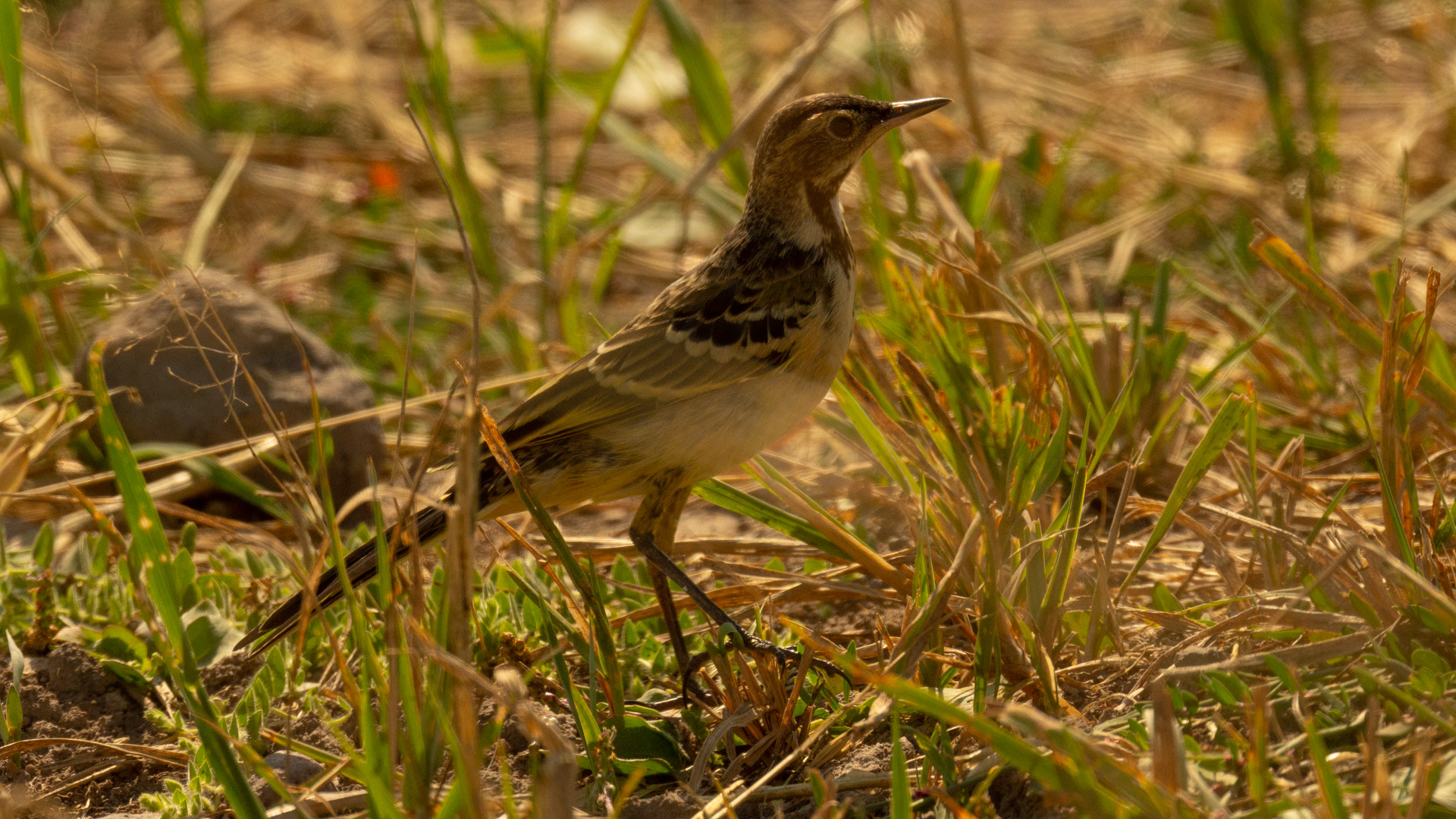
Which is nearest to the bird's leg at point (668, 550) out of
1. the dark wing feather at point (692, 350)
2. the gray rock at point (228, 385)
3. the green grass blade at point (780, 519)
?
the green grass blade at point (780, 519)

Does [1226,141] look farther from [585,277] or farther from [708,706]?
[708,706]

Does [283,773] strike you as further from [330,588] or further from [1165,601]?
[1165,601]

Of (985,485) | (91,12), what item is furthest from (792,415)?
(91,12)

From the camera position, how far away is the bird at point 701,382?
3.60 m

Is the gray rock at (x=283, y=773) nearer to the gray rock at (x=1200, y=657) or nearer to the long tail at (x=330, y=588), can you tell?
the long tail at (x=330, y=588)

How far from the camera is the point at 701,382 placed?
371cm

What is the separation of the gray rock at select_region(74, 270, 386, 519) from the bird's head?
71.1 inches

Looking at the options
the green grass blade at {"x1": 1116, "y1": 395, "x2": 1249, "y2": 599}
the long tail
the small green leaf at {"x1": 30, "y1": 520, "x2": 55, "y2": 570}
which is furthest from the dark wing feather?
the small green leaf at {"x1": 30, "y1": 520, "x2": 55, "y2": 570}

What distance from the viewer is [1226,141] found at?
7172 mm

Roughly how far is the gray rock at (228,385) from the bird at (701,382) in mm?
1229

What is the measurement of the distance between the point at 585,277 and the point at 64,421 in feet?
8.43

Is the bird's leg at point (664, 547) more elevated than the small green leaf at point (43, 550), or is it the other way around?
the bird's leg at point (664, 547)

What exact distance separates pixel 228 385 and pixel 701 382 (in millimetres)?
2175

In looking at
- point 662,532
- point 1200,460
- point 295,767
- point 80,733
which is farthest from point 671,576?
point 80,733
